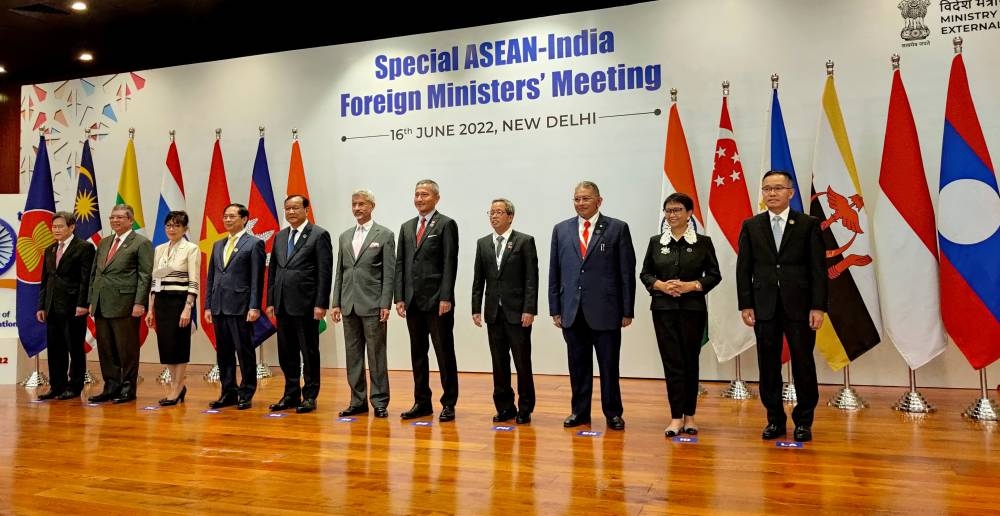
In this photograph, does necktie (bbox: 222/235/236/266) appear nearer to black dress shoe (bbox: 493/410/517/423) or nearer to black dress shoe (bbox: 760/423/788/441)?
black dress shoe (bbox: 493/410/517/423)

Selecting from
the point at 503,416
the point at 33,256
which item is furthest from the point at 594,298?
the point at 33,256

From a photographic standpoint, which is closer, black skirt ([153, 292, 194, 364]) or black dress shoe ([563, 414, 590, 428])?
black dress shoe ([563, 414, 590, 428])

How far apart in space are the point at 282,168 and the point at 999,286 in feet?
20.3

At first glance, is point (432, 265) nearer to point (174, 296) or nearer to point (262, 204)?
point (174, 296)

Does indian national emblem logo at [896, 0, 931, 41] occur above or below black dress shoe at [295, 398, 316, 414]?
above

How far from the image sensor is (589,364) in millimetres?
4289

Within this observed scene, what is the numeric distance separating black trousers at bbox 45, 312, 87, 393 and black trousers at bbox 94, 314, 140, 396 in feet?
1.12

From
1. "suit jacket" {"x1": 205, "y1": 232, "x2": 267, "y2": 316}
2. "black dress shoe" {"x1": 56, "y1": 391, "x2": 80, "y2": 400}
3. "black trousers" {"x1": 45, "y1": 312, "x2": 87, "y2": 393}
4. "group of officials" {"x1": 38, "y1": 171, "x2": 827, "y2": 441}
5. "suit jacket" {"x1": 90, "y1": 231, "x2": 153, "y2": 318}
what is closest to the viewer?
"group of officials" {"x1": 38, "y1": 171, "x2": 827, "y2": 441}

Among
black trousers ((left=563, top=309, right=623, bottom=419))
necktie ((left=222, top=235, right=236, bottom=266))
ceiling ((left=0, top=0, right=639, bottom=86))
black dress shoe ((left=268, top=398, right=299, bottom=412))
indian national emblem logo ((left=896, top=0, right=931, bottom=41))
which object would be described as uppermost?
ceiling ((left=0, top=0, right=639, bottom=86))

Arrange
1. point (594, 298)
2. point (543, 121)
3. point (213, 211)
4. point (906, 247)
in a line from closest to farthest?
point (594, 298), point (906, 247), point (543, 121), point (213, 211)

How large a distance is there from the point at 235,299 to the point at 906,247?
4.53 m

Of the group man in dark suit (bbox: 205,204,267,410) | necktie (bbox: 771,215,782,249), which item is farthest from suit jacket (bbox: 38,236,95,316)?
necktie (bbox: 771,215,782,249)

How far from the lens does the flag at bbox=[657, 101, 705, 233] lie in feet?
19.5

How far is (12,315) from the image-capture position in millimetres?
6230
